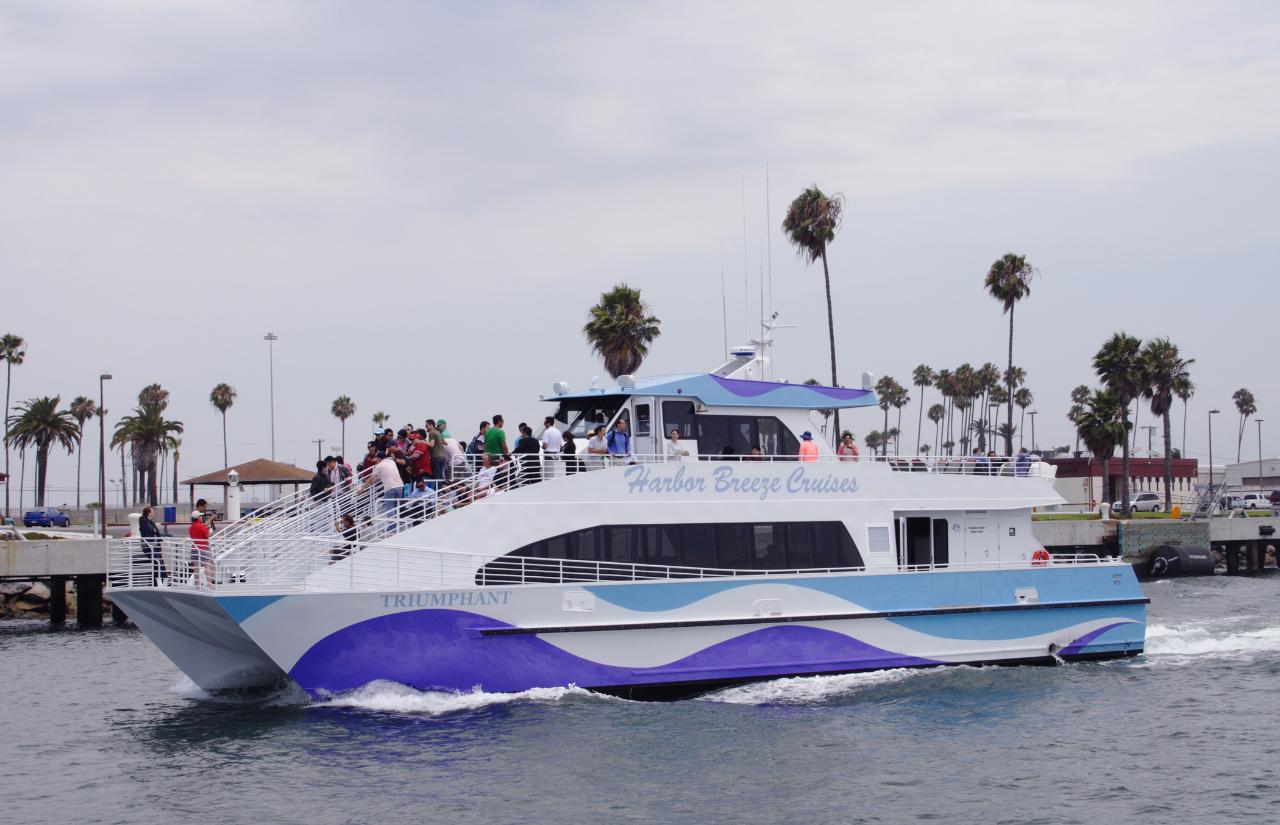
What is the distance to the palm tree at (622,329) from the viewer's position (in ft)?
139

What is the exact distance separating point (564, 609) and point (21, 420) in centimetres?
6044

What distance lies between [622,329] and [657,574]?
2509 centimetres

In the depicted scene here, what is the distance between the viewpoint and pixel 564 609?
1678 centimetres

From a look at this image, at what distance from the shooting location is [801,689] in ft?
57.9

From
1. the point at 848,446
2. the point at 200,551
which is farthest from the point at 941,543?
the point at 200,551

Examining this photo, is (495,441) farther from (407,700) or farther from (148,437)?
(148,437)

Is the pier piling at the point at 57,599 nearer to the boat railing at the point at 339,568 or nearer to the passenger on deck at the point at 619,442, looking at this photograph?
the boat railing at the point at 339,568

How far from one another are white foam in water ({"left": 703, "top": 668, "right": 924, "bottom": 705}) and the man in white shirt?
12.3 feet

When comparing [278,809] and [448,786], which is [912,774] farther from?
[278,809]

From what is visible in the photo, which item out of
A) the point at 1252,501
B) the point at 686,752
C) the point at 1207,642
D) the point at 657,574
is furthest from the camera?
the point at 1252,501

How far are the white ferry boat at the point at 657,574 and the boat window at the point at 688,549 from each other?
1.1 inches

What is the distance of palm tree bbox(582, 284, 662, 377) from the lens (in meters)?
42.4

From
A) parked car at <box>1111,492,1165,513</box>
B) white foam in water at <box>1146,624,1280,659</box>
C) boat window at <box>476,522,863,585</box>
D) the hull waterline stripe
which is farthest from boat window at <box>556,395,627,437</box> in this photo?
parked car at <box>1111,492,1165,513</box>

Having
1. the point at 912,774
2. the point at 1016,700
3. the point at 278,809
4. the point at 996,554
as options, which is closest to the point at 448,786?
the point at 278,809
